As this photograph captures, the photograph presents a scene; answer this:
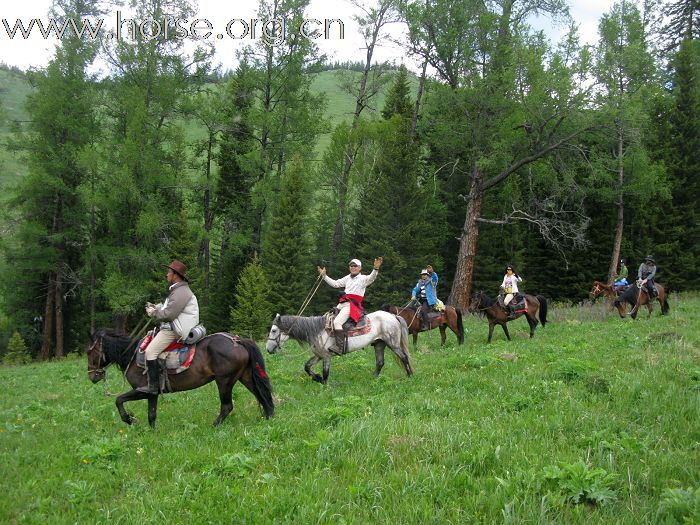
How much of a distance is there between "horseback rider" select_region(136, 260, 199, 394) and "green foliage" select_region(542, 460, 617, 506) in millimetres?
6004

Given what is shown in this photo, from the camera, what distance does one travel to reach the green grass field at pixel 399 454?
406 centimetres

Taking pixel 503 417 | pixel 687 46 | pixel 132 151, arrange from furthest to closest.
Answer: pixel 687 46 → pixel 132 151 → pixel 503 417

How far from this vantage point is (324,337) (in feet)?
36.8

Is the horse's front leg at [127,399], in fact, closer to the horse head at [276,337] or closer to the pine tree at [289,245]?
the horse head at [276,337]

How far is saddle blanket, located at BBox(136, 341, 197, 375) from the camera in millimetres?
8289

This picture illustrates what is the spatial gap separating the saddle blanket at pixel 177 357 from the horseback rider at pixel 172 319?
0.13 meters

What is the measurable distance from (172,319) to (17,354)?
33.9 metres

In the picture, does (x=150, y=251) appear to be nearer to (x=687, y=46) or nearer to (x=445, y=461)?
(x=445, y=461)

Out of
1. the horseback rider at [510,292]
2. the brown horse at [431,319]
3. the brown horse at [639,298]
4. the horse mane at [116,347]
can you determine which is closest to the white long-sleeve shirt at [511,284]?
the horseback rider at [510,292]

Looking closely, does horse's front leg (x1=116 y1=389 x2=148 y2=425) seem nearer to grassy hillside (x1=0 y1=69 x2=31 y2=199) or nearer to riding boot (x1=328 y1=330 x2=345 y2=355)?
riding boot (x1=328 y1=330 x2=345 y2=355)

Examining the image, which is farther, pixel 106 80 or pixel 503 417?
pixel 106 80

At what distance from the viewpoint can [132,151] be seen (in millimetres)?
29953

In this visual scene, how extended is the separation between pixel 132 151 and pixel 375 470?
3027 cm

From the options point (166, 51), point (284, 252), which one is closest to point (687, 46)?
point (284, 252)
